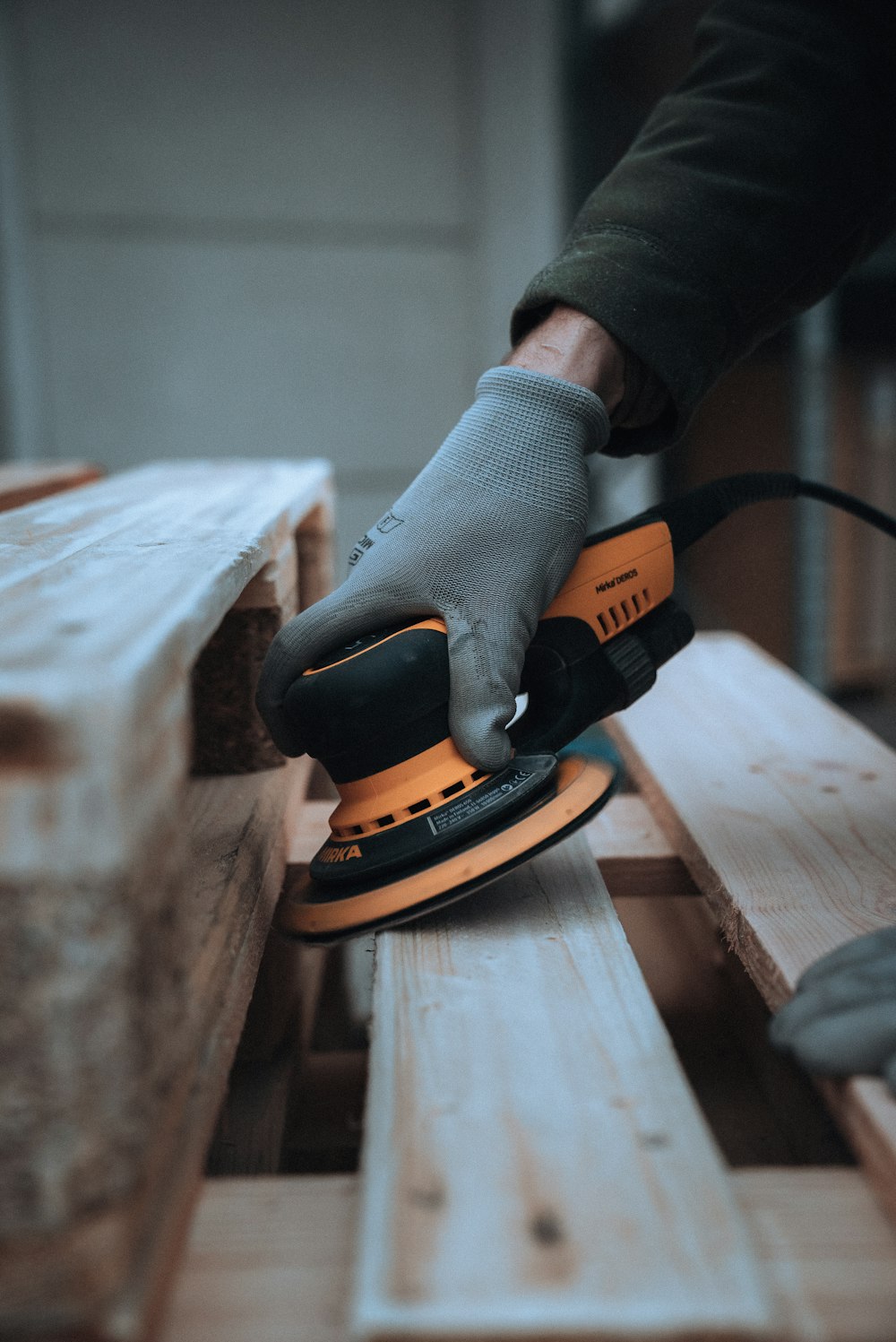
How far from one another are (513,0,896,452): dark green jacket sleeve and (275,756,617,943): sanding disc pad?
0.47m

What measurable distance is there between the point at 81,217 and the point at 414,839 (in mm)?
3157

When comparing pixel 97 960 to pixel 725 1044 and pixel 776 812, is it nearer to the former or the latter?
pixel 776 812

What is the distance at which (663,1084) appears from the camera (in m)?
0.75

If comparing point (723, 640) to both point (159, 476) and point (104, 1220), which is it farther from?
point (104, 1220)

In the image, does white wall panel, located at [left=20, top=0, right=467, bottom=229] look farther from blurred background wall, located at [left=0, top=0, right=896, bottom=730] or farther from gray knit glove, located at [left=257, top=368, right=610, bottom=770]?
gray knit glove, located at [left=257, top=368, right=610, bottom=770]

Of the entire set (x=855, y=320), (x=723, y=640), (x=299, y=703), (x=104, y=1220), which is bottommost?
(x=723, y=640)

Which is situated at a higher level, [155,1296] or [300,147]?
[300,147]

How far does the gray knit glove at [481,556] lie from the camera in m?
1.03

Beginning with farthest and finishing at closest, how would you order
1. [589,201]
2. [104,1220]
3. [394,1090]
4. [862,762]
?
[862,762]
[589,201]
[394,1090]
[104,1220]

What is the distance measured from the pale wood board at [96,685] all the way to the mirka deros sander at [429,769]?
0.51ft

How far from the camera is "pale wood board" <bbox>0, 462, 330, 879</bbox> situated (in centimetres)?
55

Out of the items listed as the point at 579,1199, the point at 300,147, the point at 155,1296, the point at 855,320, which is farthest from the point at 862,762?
the point at 855,320

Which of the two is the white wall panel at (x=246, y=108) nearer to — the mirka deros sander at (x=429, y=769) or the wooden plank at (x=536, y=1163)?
the mirka deros sander at (x=429, y=769)

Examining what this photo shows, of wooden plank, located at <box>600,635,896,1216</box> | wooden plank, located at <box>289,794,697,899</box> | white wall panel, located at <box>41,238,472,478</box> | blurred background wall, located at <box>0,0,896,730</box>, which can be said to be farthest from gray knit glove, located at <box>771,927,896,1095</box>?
A: white wall panel, located at <box>41,238,472,478</box>
